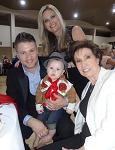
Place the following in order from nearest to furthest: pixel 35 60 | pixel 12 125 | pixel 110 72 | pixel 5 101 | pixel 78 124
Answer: pixel 12 125 < pixel 110 72 < pixel 5 101 < pixel 78 124 < pixel 35 60

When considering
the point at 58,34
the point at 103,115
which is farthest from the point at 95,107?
the point at 58,34

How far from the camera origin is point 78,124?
74.4 inches

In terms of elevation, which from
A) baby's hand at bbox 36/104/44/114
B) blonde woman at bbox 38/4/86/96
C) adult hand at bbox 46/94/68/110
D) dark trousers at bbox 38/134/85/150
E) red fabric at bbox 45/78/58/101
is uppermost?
blonde woman at bbox 38/4/86/96

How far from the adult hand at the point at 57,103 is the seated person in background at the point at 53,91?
3 centimetres

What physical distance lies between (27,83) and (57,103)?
0.31 metres

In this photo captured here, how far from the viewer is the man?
198 centimetres

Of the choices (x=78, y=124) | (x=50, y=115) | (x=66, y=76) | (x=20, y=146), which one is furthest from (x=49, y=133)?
(x=20, y=146)

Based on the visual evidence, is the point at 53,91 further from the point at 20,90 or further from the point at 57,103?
the point at 20,90

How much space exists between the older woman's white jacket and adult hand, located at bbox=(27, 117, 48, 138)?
0.59 m

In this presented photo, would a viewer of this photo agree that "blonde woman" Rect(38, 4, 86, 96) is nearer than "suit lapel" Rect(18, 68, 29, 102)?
No

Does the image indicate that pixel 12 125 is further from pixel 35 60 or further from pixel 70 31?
pixel 70 31

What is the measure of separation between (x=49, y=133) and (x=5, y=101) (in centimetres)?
65

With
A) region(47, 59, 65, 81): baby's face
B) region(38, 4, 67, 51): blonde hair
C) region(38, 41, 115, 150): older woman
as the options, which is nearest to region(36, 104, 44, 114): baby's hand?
region(47, 59, 65, 81): baby's face

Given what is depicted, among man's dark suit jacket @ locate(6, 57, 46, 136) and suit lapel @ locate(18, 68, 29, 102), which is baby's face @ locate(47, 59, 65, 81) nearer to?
man's dark suit jacket @ locate(6, 57, 46, 136)
